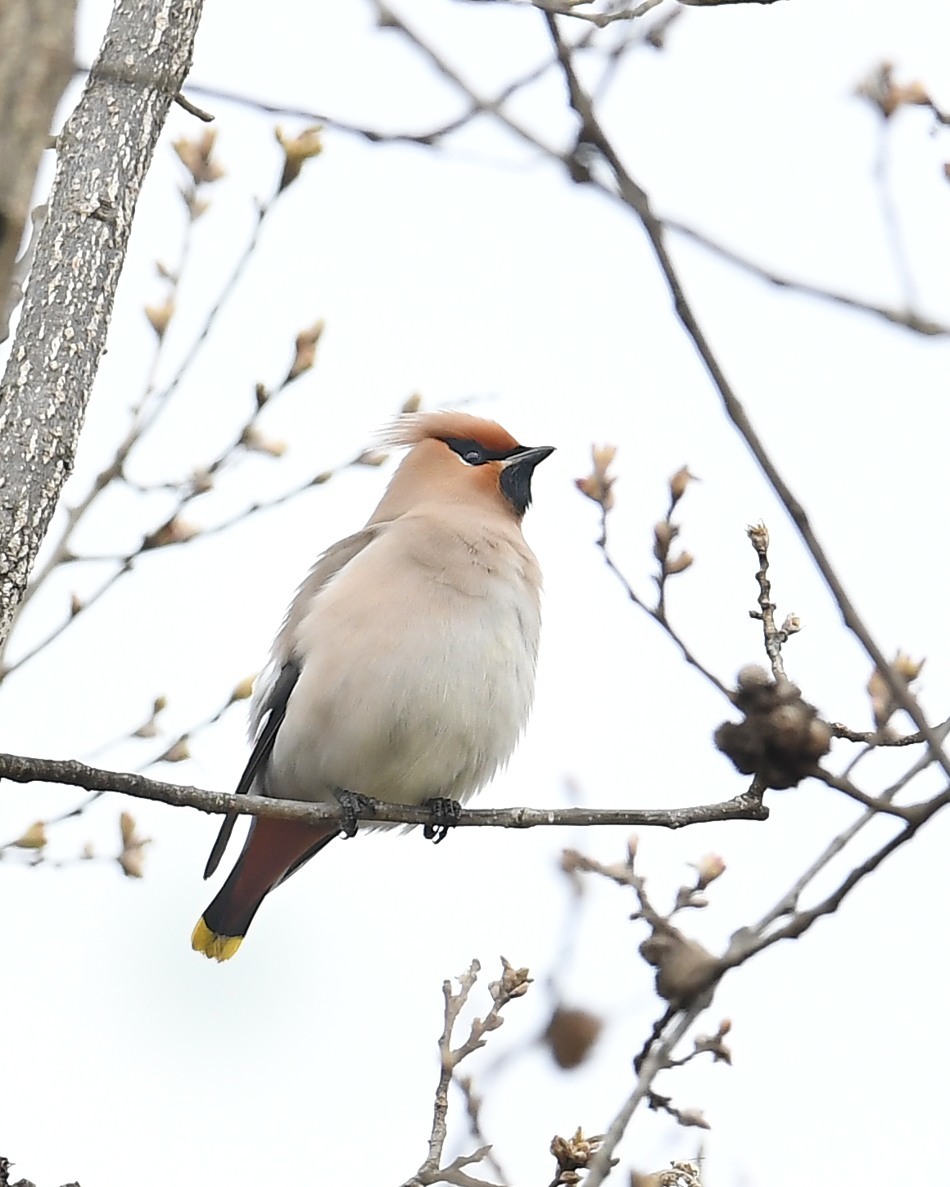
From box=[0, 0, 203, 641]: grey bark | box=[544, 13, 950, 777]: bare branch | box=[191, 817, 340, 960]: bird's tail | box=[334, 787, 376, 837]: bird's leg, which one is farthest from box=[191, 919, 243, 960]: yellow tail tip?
box=[544, 13, 950, 777]: bare branch

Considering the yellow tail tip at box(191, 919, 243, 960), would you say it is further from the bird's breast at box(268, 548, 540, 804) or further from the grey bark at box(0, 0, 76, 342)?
the grey bark at box(0, 0, 76, 342)

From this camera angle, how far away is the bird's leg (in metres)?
4.11

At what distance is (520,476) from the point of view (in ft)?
16.7

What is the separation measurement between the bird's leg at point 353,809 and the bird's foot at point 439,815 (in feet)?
0.47

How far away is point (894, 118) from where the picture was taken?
2.69 metres

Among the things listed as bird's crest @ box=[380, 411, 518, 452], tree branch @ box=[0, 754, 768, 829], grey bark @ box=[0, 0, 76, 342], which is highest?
bird's crest @ box=[380, 411, 518, 452]

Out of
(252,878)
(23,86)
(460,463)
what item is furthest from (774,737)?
(460,463)

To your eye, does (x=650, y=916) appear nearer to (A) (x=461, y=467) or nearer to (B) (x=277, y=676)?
(B) (x=277, y=676)

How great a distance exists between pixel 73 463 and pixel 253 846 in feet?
5.62

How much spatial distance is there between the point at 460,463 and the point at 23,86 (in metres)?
3.90

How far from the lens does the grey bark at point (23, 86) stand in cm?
120

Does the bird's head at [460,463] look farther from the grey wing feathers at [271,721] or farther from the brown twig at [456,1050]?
the brown twig at [456,1050]

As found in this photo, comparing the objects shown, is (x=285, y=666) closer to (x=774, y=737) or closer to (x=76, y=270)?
(x=76, y=270)

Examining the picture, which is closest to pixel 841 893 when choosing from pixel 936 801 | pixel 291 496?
pixel 936 801
